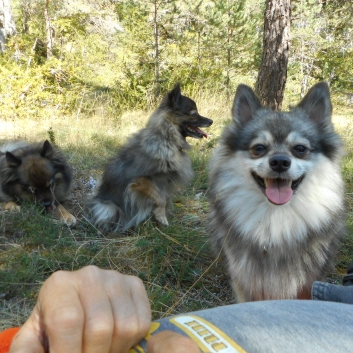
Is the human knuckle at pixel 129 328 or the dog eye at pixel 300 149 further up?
the dog eye at pixel 300 149

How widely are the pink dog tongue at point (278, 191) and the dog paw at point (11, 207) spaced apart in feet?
9.28

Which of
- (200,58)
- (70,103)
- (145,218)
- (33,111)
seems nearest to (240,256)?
(145,218)

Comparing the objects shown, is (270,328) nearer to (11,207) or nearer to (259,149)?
(259,149)

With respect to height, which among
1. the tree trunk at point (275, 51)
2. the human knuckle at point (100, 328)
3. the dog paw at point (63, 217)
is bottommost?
the dog paw at point (63, 217)

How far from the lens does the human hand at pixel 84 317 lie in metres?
0.65

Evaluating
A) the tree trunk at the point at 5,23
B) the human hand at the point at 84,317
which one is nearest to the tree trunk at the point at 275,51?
the human hand at the point at 84,317

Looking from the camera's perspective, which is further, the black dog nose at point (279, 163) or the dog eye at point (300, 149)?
the dog eye at point (300, 149)

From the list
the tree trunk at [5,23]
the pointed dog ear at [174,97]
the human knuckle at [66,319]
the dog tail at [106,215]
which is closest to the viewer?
the human knuckle at [66,319]

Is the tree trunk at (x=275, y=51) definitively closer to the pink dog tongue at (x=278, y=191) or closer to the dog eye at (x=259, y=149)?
the dog eye at (x=259, y=149)

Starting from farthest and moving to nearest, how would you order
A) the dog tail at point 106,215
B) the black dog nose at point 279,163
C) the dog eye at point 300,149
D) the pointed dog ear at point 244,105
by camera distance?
the dog tail at point 106,215 < the pointed dog ear at point 244,105 < the dog eye at point 300,149 < the black dog nose at point 279,163

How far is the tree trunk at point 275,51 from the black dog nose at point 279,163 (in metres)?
4.03

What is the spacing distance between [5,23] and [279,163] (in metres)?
12.7

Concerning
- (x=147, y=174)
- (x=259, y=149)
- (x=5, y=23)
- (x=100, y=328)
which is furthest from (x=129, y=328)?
(x=5, y=23)

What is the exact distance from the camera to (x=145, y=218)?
13.7 ft
